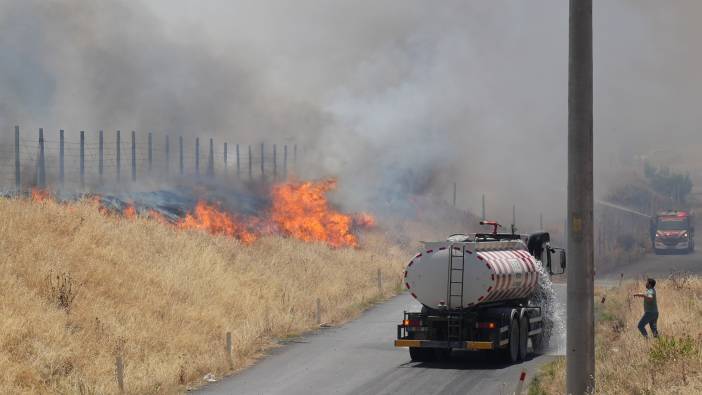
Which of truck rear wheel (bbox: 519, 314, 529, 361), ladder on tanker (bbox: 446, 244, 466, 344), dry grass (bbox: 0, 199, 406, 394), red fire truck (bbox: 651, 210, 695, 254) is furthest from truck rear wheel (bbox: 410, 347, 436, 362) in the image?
red fire truck (bbox: 651, 210, 695, 254)

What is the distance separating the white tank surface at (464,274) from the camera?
22.2 m

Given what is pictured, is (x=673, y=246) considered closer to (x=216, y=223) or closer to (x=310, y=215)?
(x=310, y=215)

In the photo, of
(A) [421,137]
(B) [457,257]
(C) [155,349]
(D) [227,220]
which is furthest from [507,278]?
(A) [421,137]

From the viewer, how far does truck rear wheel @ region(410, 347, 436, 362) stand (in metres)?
23.4

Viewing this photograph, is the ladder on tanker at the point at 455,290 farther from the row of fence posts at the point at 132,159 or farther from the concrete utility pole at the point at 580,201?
the row of fence posts at the point at 132,159

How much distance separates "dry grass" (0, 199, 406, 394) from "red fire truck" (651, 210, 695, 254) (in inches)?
1683

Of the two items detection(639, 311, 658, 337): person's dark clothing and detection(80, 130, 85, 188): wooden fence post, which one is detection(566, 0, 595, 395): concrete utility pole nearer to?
detection(639, 311, 658, 337): person's dark clothing

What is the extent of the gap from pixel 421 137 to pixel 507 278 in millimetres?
41541

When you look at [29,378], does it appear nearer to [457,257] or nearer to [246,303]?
[457,257]

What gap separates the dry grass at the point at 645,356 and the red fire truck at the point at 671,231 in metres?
47.8

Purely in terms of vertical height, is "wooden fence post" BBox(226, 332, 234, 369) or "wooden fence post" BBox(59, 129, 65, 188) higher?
"wooden fence post" BBox(59, 129, 65, 188)

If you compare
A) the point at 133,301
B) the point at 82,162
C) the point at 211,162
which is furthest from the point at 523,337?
the point at 211,162

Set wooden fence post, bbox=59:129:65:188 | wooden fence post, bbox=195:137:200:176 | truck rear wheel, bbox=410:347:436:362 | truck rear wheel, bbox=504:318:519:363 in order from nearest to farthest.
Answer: truck rear wheel, bbox=504:318:519:363
truck rear wheel, bbox=410:347:436:362
wooden fence post, bbox=59:129:65:188
wooden fence post, bbox=195:137:200:176

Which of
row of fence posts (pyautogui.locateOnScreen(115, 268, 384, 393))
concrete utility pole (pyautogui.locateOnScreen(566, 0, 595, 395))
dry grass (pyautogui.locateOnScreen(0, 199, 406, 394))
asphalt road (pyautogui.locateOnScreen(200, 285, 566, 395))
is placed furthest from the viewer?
dry grass (pyautogui.locateOnScreen(0, 199, 406, 394))
